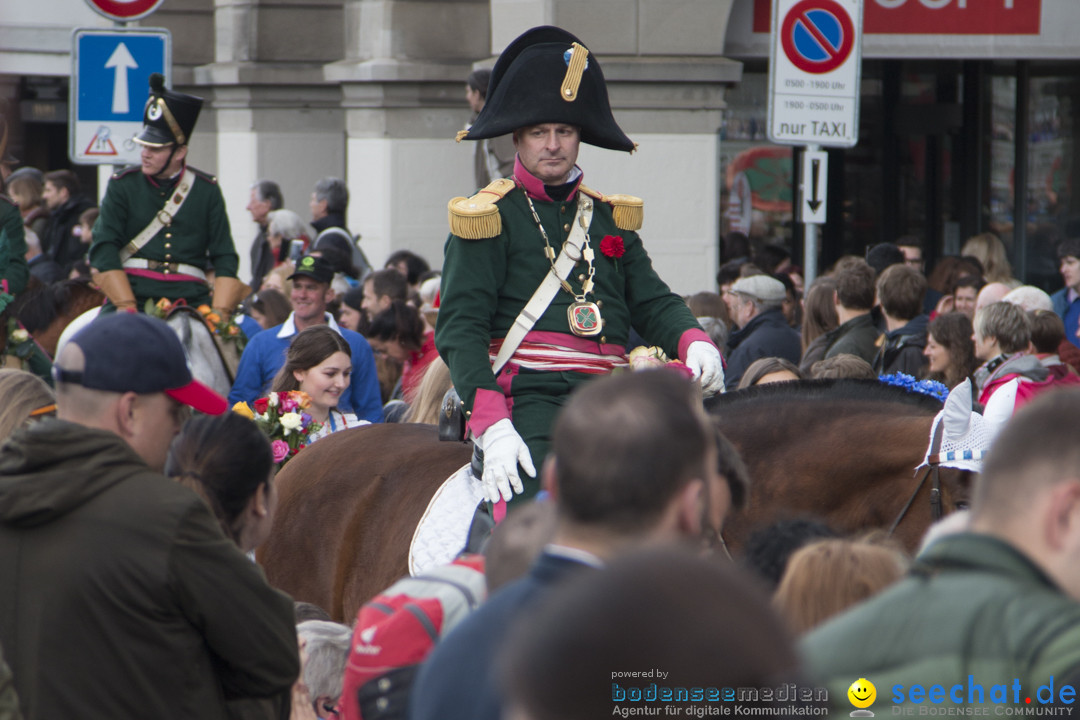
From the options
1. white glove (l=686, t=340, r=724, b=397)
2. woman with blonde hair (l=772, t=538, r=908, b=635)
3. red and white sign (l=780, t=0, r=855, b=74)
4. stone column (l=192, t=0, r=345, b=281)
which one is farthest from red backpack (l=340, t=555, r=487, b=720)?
stone column (l=192, t=0, r=345, b=281)

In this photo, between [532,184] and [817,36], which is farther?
[817,36]

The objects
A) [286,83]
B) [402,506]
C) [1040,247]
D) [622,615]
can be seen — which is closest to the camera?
[622,615]

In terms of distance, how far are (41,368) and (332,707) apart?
455cm

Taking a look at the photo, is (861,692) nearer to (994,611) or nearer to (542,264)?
(994,611)

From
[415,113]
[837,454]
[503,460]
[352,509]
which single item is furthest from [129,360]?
[415,113]

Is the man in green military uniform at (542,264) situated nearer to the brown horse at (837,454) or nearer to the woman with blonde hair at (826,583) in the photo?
the brown horse at (837,454)

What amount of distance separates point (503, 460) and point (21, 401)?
5.01 feet

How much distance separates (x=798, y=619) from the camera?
8.38 feet

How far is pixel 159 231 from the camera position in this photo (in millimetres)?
8195

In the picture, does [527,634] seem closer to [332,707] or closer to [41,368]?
[332,707]

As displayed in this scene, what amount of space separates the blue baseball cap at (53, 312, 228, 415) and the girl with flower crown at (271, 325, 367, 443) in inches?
135

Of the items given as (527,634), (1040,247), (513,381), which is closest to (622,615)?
(527,634)

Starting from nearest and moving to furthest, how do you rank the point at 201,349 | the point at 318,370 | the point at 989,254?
the point at 318,370 < the point at 201,349 < the point at 989,254

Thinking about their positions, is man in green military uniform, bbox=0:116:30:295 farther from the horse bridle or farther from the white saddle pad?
the horse bridle
